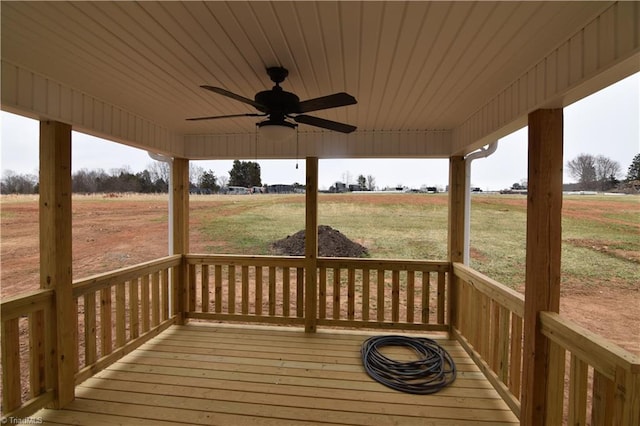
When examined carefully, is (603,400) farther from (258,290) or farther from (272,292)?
(258,290)

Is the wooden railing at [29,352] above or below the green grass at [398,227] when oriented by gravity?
below

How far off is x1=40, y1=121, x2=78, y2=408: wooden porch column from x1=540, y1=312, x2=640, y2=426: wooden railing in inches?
135

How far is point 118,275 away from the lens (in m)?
2.85

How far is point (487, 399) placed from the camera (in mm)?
2299

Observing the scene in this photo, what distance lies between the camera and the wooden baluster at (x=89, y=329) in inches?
99.1

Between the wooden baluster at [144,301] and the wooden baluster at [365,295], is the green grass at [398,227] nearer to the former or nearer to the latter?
the wooden baluster at [365,295]

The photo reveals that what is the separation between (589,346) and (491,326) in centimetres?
121

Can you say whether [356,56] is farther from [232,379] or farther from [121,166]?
[121,166]

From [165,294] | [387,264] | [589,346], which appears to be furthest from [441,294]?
[165,294]

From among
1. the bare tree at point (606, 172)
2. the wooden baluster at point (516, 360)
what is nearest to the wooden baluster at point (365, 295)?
the wooden baluster at point (516, 360)

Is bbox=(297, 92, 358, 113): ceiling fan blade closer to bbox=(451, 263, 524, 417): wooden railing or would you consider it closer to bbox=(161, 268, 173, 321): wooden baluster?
bbox=(451, 263, 524, 417): wooden railing

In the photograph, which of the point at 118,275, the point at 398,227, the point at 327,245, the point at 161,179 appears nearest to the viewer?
the point at 118,275

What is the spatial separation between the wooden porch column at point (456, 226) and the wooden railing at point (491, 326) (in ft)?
0.05

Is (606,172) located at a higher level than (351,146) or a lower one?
lower
